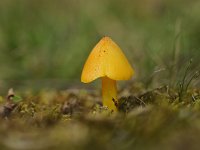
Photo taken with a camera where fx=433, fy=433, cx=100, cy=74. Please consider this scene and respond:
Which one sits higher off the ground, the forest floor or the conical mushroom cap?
the conical mushroom cap

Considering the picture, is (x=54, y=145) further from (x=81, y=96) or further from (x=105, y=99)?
(x=81, y=96)

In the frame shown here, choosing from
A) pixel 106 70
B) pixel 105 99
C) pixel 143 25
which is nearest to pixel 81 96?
pixel 105 99

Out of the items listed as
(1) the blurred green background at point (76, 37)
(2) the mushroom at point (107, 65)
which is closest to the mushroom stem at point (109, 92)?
(2) the mushroom at point (107, 65)

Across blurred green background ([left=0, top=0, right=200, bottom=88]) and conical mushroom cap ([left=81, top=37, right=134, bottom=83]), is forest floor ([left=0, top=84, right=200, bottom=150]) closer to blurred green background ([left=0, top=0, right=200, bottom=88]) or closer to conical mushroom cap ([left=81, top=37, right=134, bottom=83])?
conical mushroom cap ([left=81, top=37, right=134, bottom=83])

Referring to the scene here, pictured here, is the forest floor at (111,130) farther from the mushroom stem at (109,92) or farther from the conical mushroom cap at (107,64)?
the conical mushroom cap at (107,64)

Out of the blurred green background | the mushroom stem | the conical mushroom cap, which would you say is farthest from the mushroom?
the blurred green background

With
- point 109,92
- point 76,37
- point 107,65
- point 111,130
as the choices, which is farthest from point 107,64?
point 76,37
